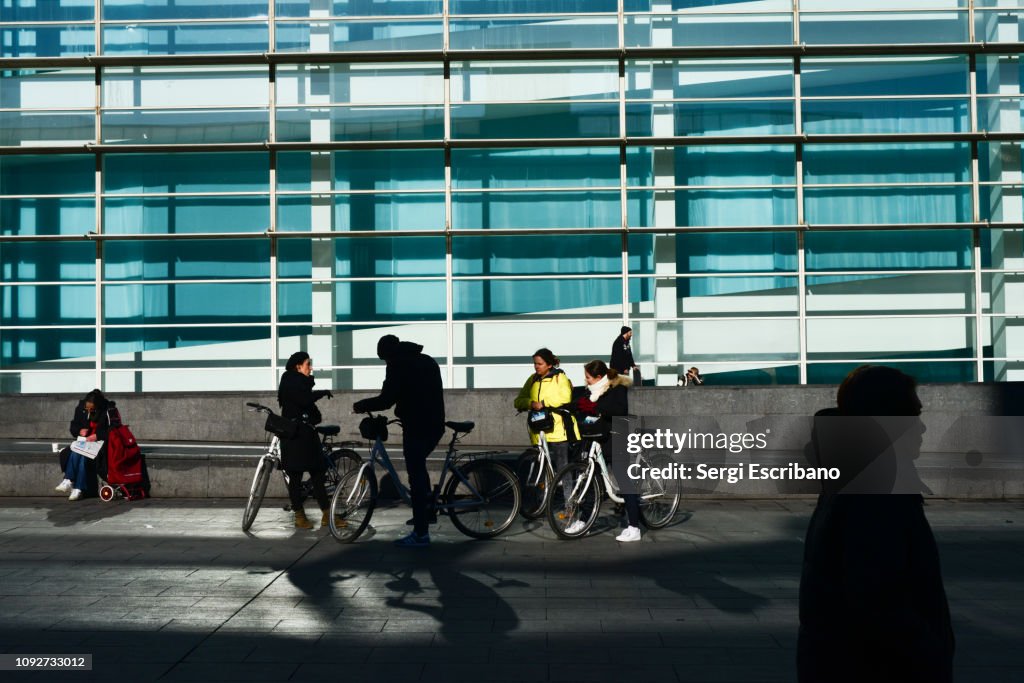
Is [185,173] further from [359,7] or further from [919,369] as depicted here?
[919,369]

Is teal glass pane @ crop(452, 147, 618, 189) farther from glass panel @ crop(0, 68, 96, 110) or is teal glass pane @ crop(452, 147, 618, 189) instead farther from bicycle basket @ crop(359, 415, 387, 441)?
bicycle basket @ crop(359, 415, 387, 441)

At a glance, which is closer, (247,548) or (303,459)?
(247,548)

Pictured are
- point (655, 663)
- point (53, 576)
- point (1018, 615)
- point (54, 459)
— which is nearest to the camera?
point (655, 663)

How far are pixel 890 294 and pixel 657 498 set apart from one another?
10997 millimetres

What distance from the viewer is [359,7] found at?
2045 cm

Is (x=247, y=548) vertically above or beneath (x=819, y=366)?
beneath

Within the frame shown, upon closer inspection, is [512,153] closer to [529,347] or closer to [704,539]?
[529,347]

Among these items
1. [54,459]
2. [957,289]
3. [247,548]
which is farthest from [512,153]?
[247,548]

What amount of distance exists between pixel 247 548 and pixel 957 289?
1483 cm

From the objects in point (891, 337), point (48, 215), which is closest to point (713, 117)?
point (891, 337)

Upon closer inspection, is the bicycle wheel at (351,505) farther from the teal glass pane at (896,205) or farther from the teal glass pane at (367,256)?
the teal glass pane at (896,205)

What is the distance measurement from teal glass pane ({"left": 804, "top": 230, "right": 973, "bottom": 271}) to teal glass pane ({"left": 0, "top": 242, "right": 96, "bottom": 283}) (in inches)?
507

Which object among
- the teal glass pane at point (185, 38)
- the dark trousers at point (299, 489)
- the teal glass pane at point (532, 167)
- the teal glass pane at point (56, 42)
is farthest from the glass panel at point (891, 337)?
the teal glass pane at point (56, 42)

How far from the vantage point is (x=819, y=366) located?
20.1 metres
